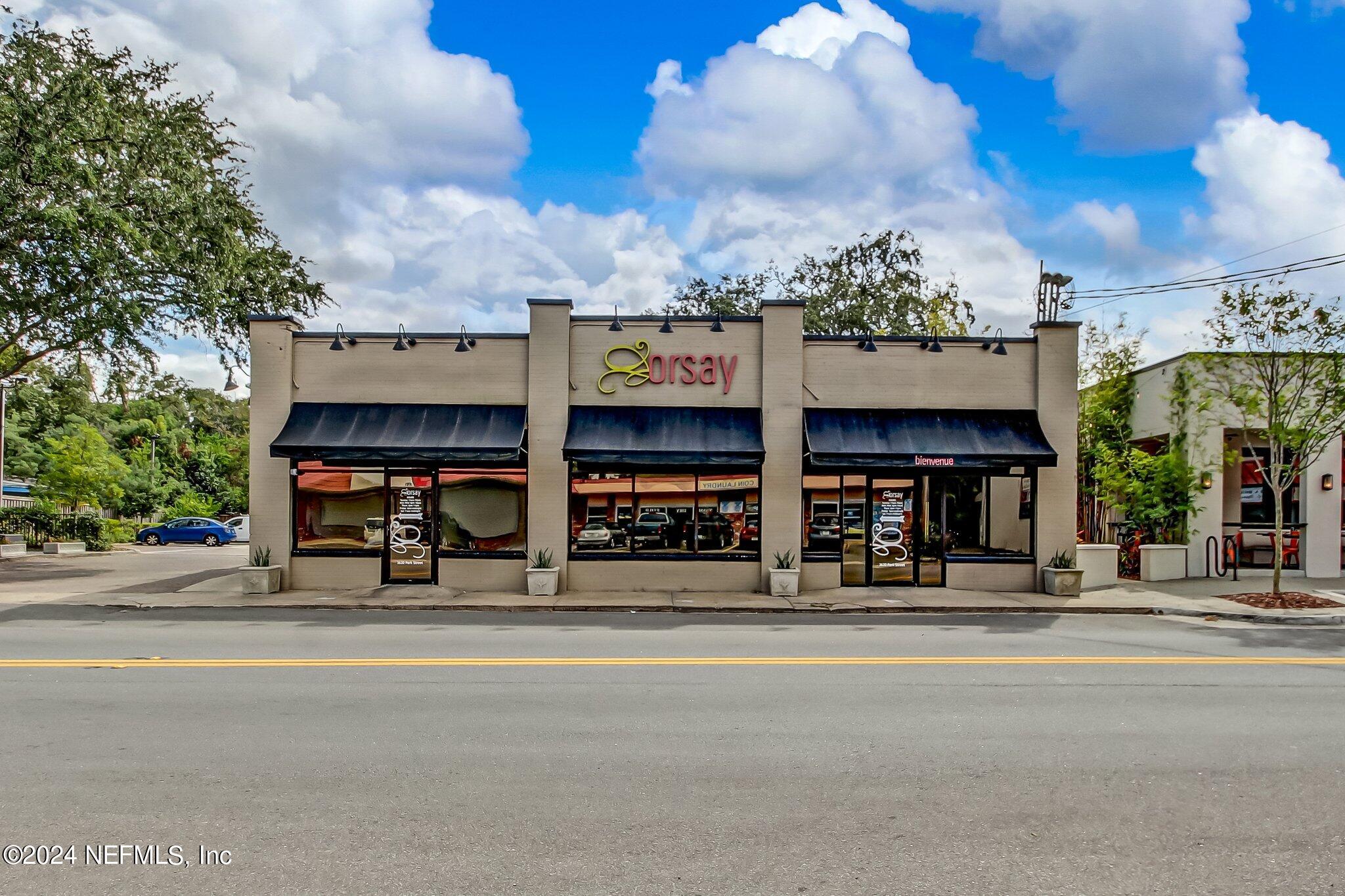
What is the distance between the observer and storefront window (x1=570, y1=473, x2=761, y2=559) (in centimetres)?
1702

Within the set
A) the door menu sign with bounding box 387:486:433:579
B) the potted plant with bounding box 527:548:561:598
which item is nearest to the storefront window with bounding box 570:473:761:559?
the potted plant with bounding box 527:548:561:598

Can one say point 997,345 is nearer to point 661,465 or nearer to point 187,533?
point 661,465

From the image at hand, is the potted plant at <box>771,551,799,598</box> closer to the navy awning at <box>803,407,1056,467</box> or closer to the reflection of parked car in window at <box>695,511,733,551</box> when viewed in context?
the reflection of parked car in window at <box>695,511,733,551</box>

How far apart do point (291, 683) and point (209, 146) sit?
21.1 metres

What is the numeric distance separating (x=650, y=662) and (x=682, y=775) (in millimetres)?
3952

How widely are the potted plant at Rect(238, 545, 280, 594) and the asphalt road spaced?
590 cm

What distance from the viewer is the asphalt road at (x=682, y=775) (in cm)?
446

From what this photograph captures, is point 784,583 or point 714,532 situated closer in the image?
point 784,583

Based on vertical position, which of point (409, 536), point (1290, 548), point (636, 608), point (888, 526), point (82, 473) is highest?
point (82, 473)

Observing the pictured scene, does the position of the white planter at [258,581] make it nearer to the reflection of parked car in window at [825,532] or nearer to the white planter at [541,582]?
the white planter at [541,582]

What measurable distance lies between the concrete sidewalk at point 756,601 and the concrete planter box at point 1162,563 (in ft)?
4.11

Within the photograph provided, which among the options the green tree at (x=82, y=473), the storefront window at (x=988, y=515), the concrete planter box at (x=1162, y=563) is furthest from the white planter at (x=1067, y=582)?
the green tree at (x=82, y=473)

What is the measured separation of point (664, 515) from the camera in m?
17.1

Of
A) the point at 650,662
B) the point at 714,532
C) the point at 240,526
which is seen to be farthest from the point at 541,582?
the point at 240,526
